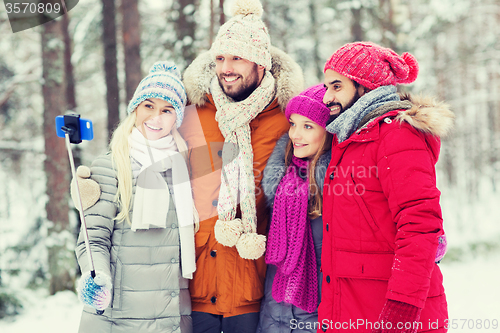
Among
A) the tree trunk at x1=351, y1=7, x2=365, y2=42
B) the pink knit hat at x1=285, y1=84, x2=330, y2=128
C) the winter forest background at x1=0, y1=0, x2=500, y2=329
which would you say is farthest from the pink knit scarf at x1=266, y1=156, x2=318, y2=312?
the tree trunk at x1=351, y1=7, x2=365, y2=42

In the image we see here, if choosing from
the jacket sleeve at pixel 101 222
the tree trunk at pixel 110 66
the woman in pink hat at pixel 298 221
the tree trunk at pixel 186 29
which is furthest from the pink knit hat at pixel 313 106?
the tree trunk at pixel 110 66

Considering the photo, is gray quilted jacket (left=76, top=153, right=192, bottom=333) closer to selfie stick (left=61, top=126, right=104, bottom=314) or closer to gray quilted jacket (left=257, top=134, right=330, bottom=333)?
selfie stick (left=61, top=126, right=104, bottom=314)

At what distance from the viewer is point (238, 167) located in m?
2.81

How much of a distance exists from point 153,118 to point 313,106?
1175 mm

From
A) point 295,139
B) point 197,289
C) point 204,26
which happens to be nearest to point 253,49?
point 295,139

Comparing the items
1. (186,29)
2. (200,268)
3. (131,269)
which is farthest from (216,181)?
(186,29)

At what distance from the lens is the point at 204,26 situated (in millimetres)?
6773

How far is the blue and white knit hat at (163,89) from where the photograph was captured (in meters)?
2.69

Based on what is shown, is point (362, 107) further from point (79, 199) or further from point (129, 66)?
point (129, 66)

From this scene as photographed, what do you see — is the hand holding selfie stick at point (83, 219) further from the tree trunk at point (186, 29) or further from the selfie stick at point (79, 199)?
the tree trunk at point (186, 29)

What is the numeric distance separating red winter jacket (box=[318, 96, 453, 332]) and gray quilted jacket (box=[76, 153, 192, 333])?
1041 millimetres

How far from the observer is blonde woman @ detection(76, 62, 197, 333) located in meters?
2.46

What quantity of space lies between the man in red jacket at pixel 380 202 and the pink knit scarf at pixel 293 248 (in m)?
0.29

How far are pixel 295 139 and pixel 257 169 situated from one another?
398 mm
